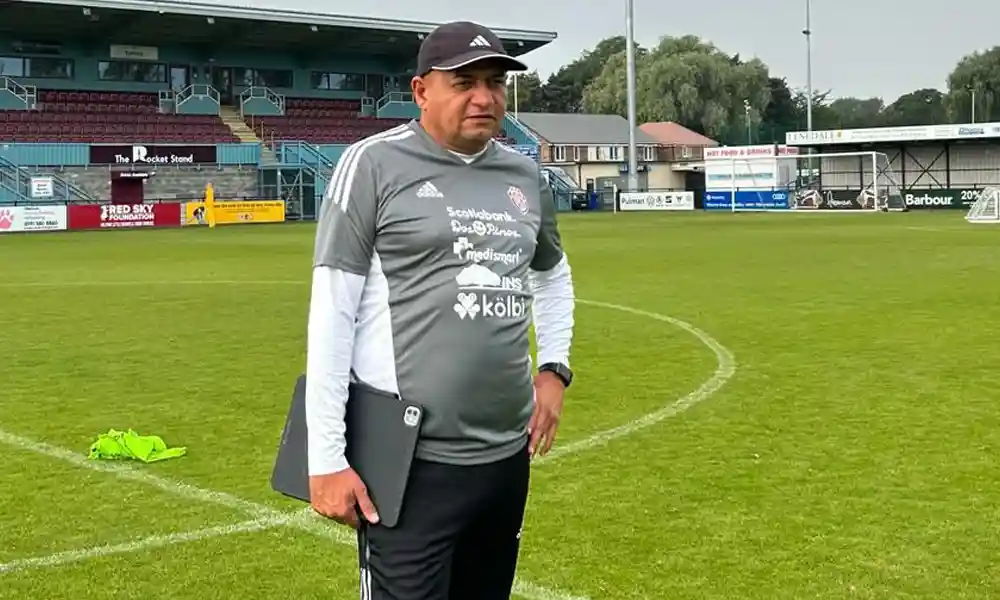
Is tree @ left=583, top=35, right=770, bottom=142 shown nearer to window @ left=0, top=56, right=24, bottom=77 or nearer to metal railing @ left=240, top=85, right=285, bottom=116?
metal railing @ left=240, top=85, right=285, bottom=116

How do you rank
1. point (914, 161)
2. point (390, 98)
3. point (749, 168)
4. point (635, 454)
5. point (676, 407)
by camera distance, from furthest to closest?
point (390, 98)
point (914, 161)
point (749, 168)
point (676, 407)
point (635, 454)

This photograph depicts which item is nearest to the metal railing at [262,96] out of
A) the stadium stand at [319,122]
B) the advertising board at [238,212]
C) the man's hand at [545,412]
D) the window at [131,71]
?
→ the stadium stand at [319,122]

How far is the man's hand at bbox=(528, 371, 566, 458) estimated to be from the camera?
312cm

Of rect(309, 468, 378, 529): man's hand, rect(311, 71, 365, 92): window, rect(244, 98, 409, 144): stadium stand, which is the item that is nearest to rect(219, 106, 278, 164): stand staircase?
rect(244, 98, 409, 144): stadium stand

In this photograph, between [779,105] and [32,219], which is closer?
[32,219]

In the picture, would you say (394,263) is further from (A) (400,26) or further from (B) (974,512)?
(A) (400,26)

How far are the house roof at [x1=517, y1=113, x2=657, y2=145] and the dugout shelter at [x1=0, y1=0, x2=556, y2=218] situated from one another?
20451 millimetres

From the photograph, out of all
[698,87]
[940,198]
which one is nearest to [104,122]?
[940,198]

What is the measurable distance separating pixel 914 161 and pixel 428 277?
194ft

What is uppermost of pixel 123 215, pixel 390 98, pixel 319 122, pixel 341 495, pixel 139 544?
pixel 390 98

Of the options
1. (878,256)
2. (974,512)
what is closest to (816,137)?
(878,256)

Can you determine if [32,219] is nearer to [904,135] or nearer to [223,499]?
[904,135]

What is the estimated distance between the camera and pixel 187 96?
5453cm

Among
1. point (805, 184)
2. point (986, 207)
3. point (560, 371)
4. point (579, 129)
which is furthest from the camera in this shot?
point (579, 129)
